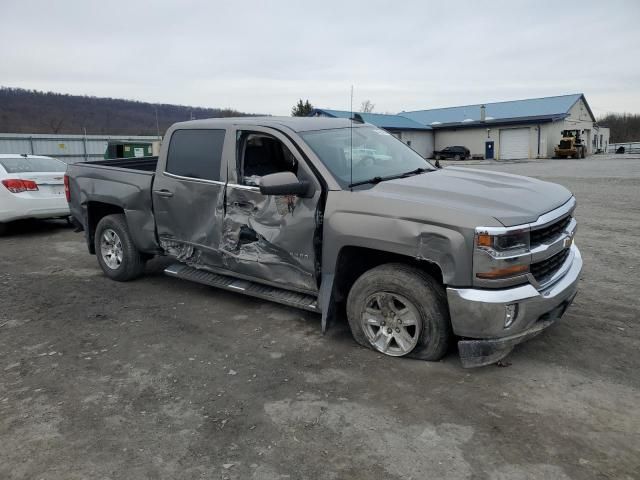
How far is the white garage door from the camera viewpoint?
154 feet

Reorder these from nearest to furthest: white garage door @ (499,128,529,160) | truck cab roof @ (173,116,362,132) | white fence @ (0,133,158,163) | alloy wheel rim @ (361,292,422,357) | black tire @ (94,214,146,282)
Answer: alloy wheel rim @ (361,292,422,357) → truck cab roof @ (173,116,362,132) → black tire @ (94,214,146,282) → white fence @ (0,133,158,163) → white garage door @ (499,128,529,160)

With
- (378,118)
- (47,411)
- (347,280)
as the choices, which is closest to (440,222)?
(347,280)

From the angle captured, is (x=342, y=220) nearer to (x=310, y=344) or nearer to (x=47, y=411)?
(x=310, y=344)

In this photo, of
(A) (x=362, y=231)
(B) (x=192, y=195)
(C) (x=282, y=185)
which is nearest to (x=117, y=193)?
(B) (x=192, y=195)

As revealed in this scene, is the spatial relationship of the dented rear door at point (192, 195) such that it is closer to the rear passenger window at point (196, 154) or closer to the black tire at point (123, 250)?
the rear passenger window at point (196, 154)

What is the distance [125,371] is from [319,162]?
7.59 feet

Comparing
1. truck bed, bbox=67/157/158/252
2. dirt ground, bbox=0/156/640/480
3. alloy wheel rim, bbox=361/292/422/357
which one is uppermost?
truck bed, bbox=67/157/158/252

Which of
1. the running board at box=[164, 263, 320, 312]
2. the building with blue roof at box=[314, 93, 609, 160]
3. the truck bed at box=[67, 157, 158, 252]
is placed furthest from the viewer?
the building with blue roof at box=[314, 93, 609, 160]

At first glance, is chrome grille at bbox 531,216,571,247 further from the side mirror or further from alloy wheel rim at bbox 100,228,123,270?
alloy wheel rim at bbox 100,228,123,270

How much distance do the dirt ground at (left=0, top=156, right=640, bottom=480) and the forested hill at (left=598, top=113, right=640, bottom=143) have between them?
8415 centimetres

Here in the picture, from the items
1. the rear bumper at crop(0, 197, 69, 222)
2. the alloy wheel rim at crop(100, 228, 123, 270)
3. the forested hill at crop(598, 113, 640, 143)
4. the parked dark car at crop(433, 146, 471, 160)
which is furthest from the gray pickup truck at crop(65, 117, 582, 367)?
the forested hill at crop(598, 113, 640, 143)

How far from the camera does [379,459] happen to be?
9.51ft

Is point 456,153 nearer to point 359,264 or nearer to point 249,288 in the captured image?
point 249,288

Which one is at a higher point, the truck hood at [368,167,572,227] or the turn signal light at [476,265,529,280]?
the truck hood at [368,167,572,227]
